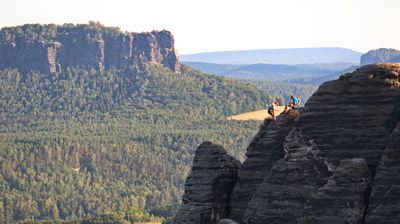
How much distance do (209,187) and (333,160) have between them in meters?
10.7

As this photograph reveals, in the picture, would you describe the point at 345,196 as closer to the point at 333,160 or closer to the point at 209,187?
the point at 333,160

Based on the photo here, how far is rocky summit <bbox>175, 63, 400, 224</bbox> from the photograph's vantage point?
192 ft

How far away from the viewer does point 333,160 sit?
62250 millimetres

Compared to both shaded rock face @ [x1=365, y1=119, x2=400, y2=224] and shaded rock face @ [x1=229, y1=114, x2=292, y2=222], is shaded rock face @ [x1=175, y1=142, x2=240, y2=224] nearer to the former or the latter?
shaded rock face @ [x1=229, y1=114, x2=292, y2=222]

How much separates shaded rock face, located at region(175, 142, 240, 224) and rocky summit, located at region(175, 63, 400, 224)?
145 centimetres

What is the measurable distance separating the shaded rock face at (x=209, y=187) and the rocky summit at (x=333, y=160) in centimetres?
145

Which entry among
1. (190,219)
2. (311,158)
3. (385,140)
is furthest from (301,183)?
(190,219)

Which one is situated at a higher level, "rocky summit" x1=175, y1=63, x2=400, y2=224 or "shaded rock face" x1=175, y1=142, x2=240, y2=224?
"rocky summit" x1=175, y1=63, x2=400, y2=224

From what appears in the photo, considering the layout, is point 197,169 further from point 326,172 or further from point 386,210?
point 386,210

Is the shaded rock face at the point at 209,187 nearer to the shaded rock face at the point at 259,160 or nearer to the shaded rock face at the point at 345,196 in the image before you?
the shaded rock face at the point at 259,160

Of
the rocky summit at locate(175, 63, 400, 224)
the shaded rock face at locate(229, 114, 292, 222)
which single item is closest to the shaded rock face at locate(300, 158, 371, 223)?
the rocky summit at locate(175, 63, 400, 224)

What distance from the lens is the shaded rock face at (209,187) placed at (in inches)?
2763

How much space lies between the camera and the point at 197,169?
71625 mm

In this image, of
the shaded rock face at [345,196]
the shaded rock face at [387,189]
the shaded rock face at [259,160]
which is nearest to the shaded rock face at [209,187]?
the shaded rock face at [259,160]
